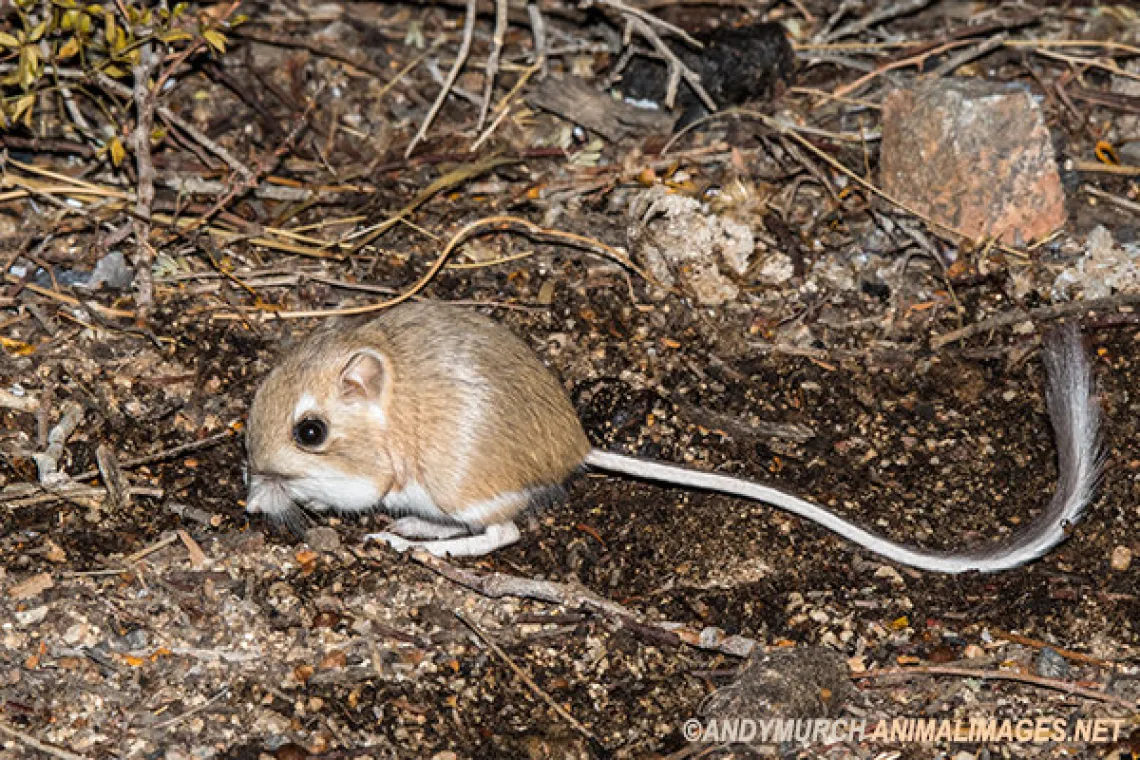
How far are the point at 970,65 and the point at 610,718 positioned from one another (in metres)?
4.33

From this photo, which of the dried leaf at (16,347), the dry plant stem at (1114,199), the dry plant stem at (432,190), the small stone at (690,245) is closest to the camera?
the dried leaf at (16,347)

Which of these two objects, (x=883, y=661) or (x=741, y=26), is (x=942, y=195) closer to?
(x=741, y=26)

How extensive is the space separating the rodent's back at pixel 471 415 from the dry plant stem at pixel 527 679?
1.50 feet

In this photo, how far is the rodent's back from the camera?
4680 mm

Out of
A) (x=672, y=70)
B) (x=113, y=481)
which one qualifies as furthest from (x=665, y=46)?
(x=113, y=481)

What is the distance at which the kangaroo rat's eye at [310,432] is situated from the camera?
462 cm

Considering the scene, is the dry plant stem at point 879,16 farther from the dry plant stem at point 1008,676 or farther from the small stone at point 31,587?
the small stone at point 31,587

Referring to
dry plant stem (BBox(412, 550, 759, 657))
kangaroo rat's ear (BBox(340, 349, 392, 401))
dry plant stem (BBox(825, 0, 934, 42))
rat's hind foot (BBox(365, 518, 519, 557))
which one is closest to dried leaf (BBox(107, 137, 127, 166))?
kangaroo rat's ear (BBox(340, 349, 392, 401))

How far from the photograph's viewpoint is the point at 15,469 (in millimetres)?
4895

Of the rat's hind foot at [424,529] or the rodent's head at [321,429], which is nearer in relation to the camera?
the rodent's head at [321,429]

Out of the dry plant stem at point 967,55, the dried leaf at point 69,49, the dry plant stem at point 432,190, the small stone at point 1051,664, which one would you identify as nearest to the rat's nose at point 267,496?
the dry plant stem at point 432,190

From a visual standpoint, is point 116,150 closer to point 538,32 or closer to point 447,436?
point 447,436

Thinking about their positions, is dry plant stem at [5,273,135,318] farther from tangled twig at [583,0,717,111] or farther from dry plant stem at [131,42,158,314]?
tangled twig at [583,0,717,111]

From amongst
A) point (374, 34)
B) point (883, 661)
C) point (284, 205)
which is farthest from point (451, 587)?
point (374, 34)
